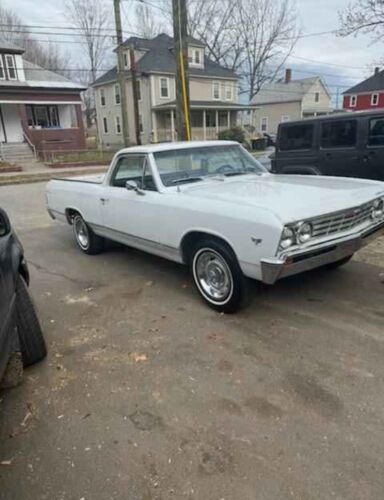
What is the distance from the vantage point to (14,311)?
2.68 meters

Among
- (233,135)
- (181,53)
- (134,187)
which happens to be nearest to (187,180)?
(134,187)

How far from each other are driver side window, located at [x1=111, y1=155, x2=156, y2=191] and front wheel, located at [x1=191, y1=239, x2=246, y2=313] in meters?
1.08

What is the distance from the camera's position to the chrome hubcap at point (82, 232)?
20.1 feet

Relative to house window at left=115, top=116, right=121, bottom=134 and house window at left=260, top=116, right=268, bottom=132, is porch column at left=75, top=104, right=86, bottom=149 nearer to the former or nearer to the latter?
house window at left=115, top=116, right=121, bottom=134

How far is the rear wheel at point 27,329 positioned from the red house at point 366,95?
162 feet

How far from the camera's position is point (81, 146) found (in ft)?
94.0

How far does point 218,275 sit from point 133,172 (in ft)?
6.54

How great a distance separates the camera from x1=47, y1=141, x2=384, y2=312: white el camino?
3281 mm

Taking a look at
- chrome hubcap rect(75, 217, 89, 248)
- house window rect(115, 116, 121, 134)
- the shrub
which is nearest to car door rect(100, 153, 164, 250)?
chrome hubcap rect(75, 217, 89, 248)

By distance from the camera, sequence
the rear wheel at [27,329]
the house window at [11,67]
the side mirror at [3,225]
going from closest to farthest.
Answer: the side mirror at [3,225], the rear wheel at [27,329], the house window at [11,67]

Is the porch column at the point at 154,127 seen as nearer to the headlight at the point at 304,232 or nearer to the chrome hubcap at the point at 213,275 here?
the chrome hubcap at the point at 213,275

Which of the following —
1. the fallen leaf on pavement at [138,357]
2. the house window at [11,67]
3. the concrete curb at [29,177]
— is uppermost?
the house window at [11,67]

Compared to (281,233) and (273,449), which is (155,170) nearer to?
A: (281,233)

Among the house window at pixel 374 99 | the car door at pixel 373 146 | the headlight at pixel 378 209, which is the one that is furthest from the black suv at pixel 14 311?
the house window at pixel 374 99
